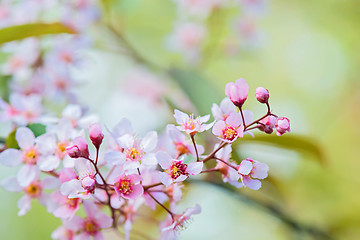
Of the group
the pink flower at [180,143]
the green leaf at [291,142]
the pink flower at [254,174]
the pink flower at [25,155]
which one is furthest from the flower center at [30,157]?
the green leaf at [291,142]

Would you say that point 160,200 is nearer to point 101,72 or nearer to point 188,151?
point 188,151

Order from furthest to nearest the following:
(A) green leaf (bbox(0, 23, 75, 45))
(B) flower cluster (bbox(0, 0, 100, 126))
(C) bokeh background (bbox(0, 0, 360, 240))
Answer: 1. (C) bokeh background (bbox(0, 0, 360, 240))
2. (B) flower cluster (bbox(0, 0, 100, 126))
3. (A) green leaf (bbox(0, 23, 75, 45))

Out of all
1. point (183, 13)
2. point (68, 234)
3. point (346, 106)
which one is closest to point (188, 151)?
point (68, 234)

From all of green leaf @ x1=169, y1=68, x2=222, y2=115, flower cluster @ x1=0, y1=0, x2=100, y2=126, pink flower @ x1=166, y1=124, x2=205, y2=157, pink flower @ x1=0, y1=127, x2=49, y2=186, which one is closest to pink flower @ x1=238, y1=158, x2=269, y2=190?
pink flower @ x1=166, y1=124, x2=205, y2=157

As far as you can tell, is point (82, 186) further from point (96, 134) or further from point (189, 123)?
point (189, 123)

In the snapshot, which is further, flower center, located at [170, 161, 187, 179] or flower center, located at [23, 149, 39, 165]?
flower center, located at [23, 149, 39, 165]

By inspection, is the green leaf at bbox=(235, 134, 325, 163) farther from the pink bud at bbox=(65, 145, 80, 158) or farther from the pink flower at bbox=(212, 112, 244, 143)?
the pink bud at bbox=(65, 145, 80, 158)
